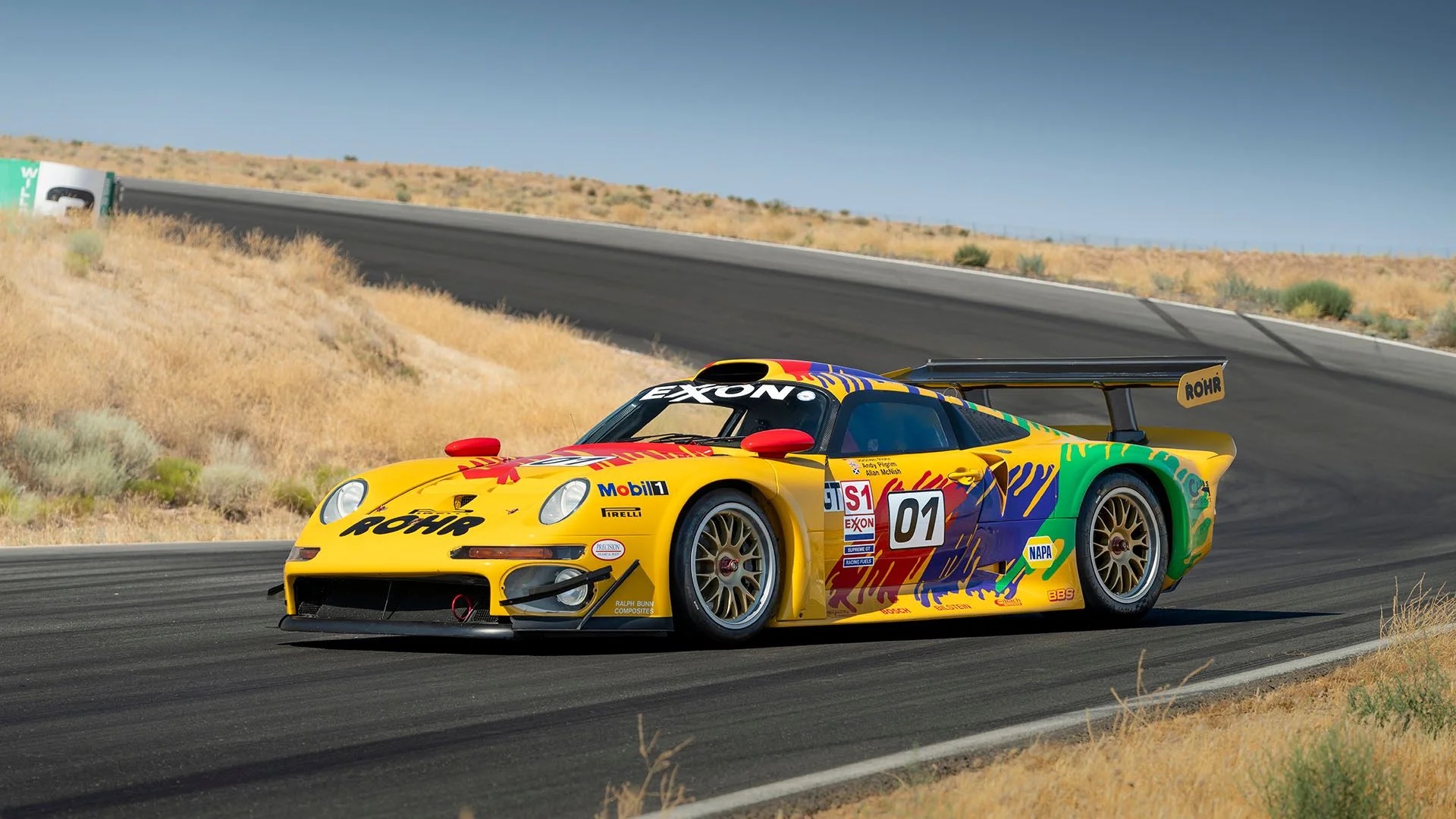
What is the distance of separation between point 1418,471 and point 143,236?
19.0 meters

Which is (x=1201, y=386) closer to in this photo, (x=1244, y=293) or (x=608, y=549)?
(x=608, y=549)

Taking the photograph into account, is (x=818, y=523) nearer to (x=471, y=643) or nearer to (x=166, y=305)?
(x=471, y=643)

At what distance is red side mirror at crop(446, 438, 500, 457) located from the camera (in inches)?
339

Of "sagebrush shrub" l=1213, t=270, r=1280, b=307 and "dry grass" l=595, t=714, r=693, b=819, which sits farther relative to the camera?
"sagebrush shrub" l=1213, t=270, r=1280, b=307

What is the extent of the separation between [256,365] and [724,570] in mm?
14723

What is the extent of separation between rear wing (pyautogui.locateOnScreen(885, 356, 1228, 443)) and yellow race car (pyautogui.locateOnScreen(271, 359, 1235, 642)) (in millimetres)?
16

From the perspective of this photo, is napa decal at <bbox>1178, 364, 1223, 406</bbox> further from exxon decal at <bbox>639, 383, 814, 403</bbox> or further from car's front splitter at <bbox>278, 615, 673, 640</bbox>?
car's front splitter at <bbox>278, 615, 673, 640</bbox>

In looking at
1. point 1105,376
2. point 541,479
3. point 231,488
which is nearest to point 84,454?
point 231,488

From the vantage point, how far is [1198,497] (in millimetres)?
9375

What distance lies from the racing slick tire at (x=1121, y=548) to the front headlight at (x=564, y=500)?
2.99 m

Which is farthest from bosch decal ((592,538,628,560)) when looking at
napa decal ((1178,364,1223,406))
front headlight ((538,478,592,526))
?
napa decal ((1178,364,1223,406))

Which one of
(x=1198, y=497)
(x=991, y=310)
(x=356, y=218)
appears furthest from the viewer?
(x=356, y=218)

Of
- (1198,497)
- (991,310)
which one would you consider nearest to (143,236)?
(991,310)

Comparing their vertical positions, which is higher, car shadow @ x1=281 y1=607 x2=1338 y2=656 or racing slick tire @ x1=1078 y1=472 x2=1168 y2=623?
racing slick tire @ x1=1078 y1=472 x2=1168 y2=623
